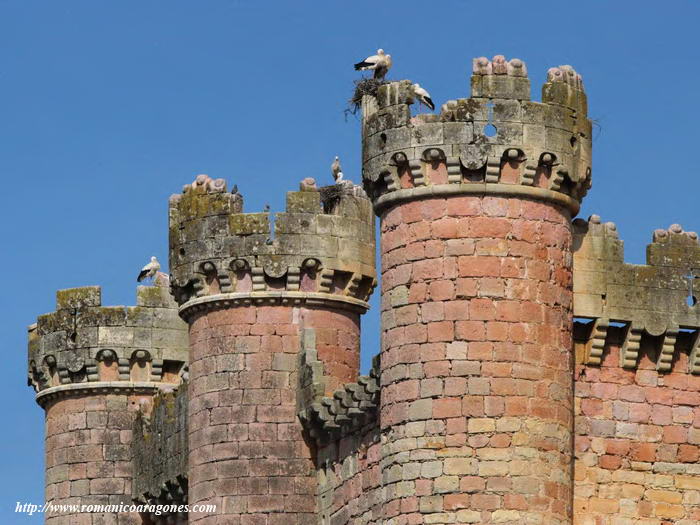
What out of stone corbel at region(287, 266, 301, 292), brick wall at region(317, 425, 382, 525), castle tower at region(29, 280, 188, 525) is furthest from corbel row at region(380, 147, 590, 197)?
castle tower at region(29, 280, 188, 525)

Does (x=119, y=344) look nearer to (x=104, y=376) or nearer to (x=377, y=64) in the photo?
(x=104, y=376)

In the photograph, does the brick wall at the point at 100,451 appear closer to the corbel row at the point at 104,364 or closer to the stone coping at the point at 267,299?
the corbel row at the point at 104,364

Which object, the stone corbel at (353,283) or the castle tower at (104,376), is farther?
the castle tower at (104,376)

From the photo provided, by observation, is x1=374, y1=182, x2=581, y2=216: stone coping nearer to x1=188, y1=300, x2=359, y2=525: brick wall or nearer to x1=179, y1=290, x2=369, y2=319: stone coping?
x1=179, y1=290, x2=369, y2=319: stone coping

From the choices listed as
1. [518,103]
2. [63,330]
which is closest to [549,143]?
[518,103]

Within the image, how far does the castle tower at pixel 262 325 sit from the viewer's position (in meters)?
37.6

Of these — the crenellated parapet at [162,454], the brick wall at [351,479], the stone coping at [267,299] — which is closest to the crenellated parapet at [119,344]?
the crenellated parapet at [162,454]

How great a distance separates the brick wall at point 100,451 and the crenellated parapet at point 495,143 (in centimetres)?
1175

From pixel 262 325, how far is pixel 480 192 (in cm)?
601

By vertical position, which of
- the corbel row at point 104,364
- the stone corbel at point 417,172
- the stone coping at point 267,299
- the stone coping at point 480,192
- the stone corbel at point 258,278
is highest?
the corbel row at point 104,364

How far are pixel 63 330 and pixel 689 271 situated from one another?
12.9 m

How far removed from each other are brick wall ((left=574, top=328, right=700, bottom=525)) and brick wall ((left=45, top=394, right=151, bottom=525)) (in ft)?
38.9

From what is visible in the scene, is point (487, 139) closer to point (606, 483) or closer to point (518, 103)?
point (518, 103)

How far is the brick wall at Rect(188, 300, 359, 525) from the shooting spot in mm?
37500
